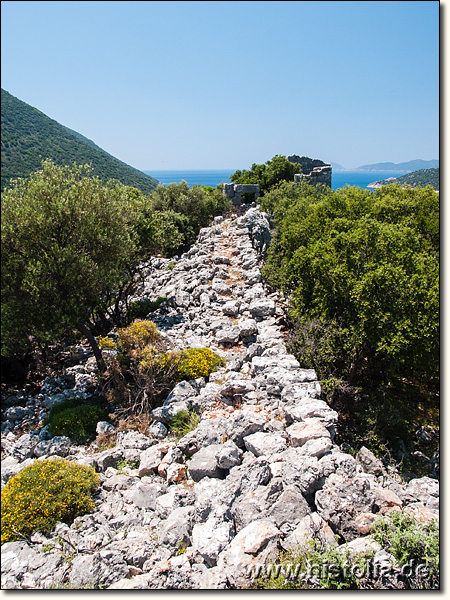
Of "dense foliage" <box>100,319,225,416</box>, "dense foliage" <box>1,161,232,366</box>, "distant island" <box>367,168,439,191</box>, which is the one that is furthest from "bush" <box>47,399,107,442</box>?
"distant island" <box>367,168,439,191</box>

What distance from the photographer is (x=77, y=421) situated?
1031 cm

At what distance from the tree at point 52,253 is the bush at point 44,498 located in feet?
17.1

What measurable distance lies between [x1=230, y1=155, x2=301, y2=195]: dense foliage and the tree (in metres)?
28.2

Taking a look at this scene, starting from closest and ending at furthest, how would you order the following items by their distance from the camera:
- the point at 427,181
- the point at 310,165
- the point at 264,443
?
the point at 264,443 < the point at 427,181 < the point at 310,165

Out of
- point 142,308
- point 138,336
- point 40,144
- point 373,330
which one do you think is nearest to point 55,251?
point 138,336

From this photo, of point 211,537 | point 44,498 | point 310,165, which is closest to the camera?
point 211,537

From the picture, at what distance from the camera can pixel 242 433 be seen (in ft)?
25.5

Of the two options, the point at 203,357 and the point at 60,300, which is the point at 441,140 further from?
the point at 60,300

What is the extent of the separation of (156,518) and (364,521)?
334 cm

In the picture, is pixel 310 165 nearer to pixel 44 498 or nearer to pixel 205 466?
pixel 205 466

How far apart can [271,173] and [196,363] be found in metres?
32.0

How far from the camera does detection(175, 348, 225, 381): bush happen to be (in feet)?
36.3

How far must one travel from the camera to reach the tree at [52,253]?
11.1 m

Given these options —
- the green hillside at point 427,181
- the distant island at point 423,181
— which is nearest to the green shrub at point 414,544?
the distant island at point 423,181
